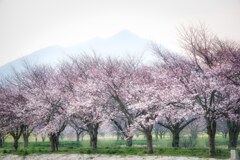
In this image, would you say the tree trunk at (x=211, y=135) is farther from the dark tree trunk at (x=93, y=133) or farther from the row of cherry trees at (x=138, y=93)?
the dark tree trunk at (x=93, y=133)

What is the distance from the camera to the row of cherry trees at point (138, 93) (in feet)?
72.1

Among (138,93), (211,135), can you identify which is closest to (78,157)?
(138,93)

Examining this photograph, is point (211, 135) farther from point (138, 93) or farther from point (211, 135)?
point (138, 93)

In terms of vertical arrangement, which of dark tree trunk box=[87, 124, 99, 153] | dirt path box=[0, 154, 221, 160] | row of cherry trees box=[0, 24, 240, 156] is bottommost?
dirt path box=[0, 154, 221, 160]

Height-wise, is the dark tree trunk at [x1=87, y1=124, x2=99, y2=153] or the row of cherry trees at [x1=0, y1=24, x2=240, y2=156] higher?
the row of cherry trees at [x1=0, y1=24, x2=240, y2=156]

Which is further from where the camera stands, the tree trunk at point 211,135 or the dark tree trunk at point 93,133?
the dark tree trunk at point 93,133

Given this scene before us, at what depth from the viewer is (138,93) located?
1053 inches

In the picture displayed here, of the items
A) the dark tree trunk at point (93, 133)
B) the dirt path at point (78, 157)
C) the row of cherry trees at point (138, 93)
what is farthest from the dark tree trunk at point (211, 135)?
the dark tree trunk at point (93, 133)

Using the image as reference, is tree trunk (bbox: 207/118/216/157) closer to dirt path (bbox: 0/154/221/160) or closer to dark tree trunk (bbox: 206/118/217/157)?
dark tree trunk (bbox: 206/118/217/157)

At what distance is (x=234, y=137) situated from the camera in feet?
96.5

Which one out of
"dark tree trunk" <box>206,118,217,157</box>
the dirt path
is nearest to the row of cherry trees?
"dark tree trunk" <box>206,118,217,157</box>

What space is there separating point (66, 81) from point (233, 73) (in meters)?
17.3

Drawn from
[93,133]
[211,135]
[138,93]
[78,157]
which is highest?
[138,93]

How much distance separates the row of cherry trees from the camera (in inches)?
865
